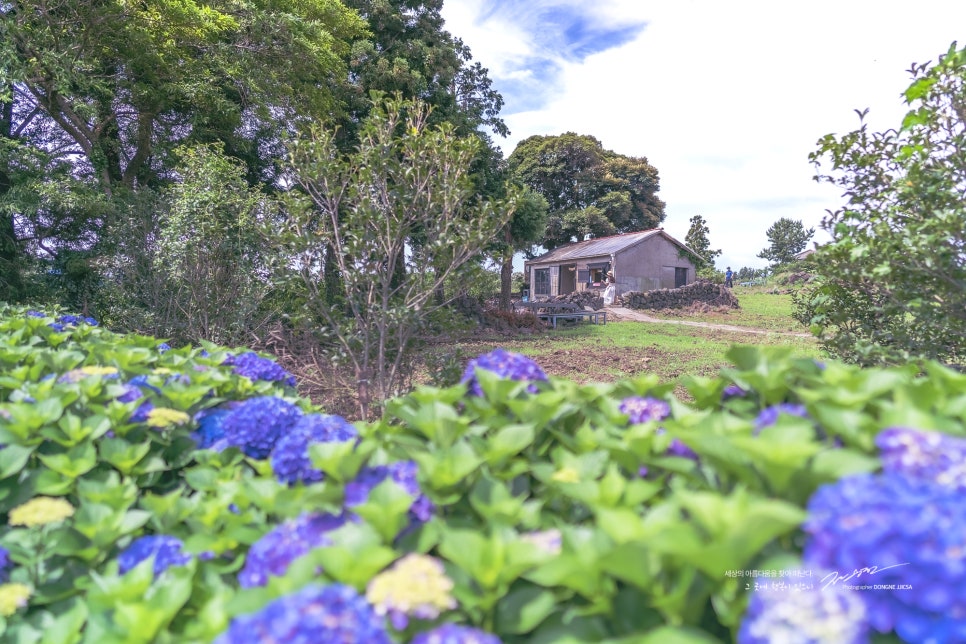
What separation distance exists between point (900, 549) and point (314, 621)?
715 millimetres

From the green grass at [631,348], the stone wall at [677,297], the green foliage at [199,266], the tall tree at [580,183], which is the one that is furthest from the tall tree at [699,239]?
the green foliage at [199,266]

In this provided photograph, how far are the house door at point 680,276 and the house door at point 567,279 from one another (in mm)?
4986

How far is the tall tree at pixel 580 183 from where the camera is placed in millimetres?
30266

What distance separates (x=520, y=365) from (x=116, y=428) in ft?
3.92

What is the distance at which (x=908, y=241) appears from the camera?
291cm

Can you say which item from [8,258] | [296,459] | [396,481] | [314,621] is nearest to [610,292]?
[8,258]

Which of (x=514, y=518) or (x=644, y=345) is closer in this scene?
(x=514, y=518)

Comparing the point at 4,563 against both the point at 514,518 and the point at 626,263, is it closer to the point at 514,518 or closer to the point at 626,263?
the point at 514,518

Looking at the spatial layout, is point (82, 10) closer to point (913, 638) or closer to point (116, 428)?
point (116, 428)

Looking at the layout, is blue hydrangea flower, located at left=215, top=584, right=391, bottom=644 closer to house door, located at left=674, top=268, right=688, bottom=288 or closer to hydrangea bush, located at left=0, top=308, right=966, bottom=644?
hydrangea bush, located at left=0, top=308, right=966, bottom=644

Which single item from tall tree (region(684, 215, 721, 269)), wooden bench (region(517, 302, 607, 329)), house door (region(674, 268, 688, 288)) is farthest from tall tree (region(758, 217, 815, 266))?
wooden bench (region(517, 302, 607, 329))

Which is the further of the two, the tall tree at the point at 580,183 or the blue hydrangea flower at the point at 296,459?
the tall tree at the point at 580,183

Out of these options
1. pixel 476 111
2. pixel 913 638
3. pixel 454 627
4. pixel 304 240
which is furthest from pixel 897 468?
pixel 476 111

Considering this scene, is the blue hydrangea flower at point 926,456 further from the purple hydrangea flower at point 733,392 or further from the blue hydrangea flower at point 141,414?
the blue hydrangea flower at point 141,414
